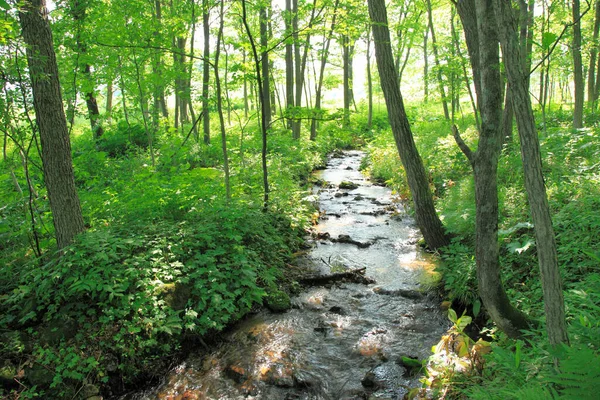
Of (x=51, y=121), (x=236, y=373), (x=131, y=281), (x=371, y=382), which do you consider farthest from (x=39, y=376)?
(x=371, y=382)

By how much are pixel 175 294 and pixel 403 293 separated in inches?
132

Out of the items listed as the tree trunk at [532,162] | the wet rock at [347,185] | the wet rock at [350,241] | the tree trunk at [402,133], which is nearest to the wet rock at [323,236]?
the wet rock at [350,241]

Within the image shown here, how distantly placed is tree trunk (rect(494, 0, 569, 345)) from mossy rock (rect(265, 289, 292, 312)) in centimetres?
371

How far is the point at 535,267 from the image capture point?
14.4 feet

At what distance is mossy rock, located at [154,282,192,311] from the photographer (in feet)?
14.8

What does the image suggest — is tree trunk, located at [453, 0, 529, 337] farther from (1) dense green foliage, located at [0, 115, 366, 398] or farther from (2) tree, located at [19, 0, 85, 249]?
(2) tree, located at [19, 0, 85, 249]

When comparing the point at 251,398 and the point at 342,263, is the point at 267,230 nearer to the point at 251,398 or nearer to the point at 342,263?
the point at 342,263

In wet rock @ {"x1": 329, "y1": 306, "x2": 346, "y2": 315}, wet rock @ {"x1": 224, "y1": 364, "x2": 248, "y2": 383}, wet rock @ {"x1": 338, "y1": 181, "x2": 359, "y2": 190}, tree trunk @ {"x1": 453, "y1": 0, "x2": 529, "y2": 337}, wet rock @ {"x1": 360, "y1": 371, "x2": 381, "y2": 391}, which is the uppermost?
tree trunk @ {"x1": 453, "y1": 0, "x2": 529, "y2": 337}

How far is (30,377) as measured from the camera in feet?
11.7

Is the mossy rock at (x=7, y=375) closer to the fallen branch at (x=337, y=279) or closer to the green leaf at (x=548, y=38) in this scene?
the fallen branch at (x=337, y=279)

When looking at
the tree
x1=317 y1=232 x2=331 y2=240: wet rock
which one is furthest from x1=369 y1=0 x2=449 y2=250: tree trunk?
the tree

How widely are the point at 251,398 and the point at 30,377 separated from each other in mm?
2139

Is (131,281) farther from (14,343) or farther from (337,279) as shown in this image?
(337,279)

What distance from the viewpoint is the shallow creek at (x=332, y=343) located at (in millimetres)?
3895
